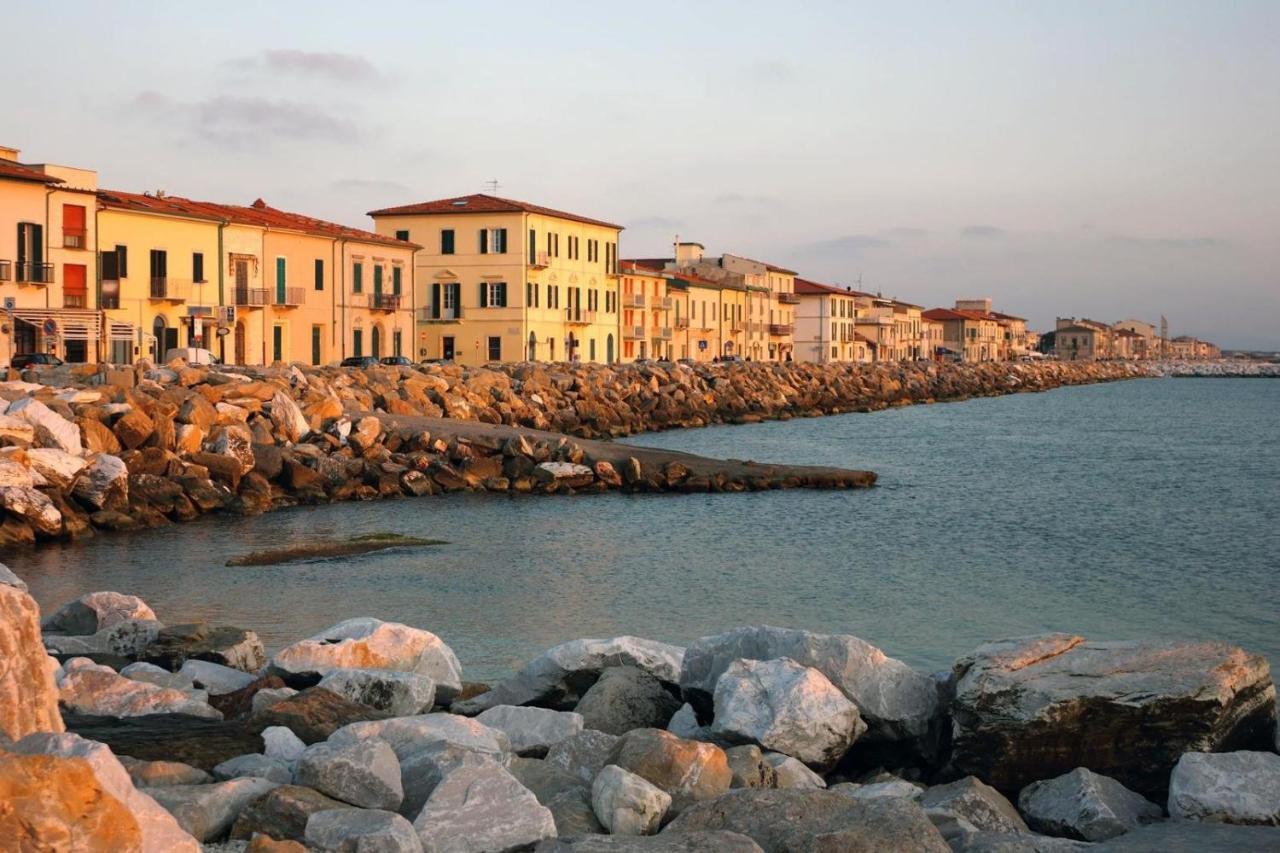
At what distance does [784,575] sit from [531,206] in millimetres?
49269

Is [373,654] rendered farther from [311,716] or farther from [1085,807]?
[1085,807]

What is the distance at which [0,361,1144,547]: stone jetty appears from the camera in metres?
22.6

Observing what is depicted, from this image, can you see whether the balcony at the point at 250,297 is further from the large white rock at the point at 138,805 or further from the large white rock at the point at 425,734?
the large white rock at the point at 138,805

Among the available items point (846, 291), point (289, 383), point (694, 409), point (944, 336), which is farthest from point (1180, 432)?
point (944, 336)

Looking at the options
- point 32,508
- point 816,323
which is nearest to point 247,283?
point 32,508

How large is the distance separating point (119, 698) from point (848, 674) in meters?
4.65

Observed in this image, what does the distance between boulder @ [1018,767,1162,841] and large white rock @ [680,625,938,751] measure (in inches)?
42.0

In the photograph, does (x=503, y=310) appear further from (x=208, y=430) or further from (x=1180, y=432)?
(x=208, y=430)

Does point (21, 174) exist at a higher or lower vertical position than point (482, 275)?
higher

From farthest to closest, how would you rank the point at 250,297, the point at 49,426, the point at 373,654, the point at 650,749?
1. the point at 250,297
2. the point at 49,426
3. the point at 373,654
4. the point at 650,749

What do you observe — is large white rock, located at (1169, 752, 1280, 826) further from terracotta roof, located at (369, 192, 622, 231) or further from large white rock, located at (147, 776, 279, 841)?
terracotta roof, located at (369, 192, 622, 231)

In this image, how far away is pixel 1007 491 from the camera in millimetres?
32688

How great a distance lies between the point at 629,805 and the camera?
6.63 metres

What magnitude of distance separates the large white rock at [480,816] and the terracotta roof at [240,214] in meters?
42.2
